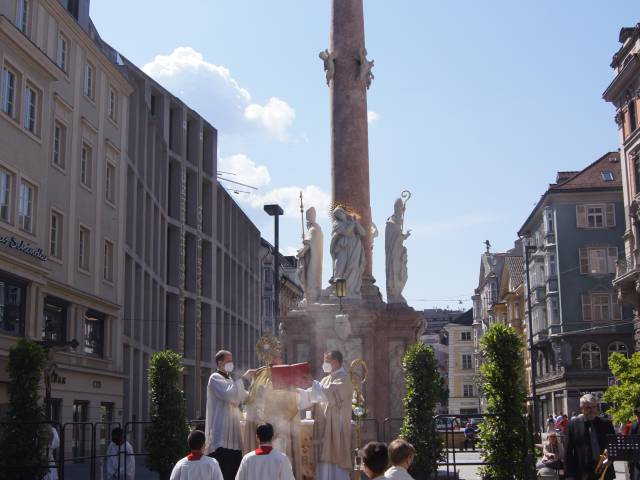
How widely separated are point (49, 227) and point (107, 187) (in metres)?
6.95

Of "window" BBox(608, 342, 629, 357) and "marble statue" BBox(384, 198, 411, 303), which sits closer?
"marble statue" BBox(384, 198, 411, 303)

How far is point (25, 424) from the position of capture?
1499 centimetres

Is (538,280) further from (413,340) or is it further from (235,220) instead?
(413,340)

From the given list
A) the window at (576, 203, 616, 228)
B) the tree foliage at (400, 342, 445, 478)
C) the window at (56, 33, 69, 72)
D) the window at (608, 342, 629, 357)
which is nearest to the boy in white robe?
the tree foliage at (400, 342, 445, 478)

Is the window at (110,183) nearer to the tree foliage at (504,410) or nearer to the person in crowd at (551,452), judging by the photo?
the person in crowd at (551,452)

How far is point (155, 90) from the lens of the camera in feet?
176

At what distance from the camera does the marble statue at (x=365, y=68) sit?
26312mm

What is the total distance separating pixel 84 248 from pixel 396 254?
15.2 meters

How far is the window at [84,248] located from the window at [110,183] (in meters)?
2.83

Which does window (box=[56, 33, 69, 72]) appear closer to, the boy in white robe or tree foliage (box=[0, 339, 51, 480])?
tree foliage (box=[0, 339, 51, 480])

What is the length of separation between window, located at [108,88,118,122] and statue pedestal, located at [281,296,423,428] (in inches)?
710

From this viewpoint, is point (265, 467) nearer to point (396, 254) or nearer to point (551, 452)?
point (551, 452)

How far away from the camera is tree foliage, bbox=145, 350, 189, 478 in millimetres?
19844

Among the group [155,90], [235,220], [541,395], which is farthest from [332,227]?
[541,395]
